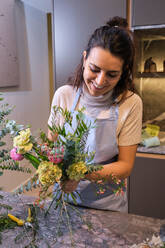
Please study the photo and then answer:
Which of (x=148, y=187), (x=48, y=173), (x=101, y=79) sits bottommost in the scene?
(x=148, y=187)

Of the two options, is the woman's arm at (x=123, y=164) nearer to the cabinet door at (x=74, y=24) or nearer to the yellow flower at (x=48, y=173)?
the yellow flower at (x=48, y=173)

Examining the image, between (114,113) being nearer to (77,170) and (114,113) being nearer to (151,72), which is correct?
(77,170)

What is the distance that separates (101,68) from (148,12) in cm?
116

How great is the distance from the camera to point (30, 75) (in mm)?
3236

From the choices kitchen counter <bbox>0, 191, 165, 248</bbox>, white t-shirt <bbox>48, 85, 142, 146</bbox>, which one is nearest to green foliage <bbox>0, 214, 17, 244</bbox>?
kitchen counter <bbox>0, 191, 165, 248</bbox>

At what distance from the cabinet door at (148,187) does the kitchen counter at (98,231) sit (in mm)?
1082

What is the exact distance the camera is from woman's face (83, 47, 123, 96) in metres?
0.97

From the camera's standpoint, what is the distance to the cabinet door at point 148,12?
181cm

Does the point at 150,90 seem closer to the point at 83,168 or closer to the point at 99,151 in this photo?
the point at 99,151

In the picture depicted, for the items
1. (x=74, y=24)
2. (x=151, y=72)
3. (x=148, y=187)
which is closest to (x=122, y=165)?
(x=148, y=187)

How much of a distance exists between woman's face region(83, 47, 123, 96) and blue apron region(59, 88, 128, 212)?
197mm

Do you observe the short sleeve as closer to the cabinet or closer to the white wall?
the cabinet

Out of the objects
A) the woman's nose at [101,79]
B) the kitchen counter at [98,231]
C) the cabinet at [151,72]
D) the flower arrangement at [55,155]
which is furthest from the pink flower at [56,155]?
the cabinet at [151,72]

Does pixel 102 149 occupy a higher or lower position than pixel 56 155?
lower
